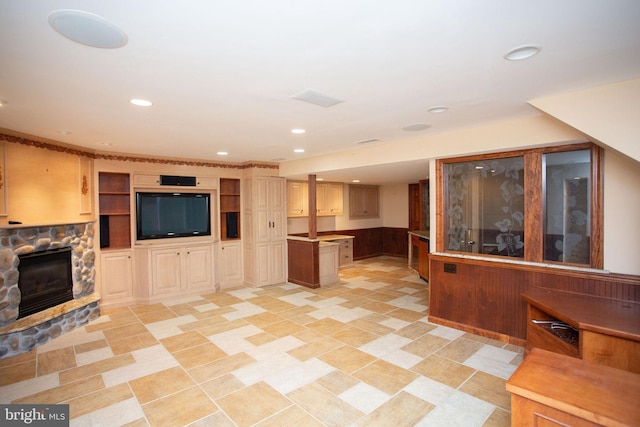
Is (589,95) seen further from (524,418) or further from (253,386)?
(253,386)

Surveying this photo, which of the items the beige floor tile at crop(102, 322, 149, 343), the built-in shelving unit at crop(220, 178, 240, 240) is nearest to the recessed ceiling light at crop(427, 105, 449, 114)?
the beige floor tile at crop(102, 322, 149, 343)

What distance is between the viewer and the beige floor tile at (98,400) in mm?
2551

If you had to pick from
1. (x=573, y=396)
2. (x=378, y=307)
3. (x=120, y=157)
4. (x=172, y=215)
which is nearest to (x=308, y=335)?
(x=378, y=307)

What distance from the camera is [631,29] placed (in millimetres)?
1680

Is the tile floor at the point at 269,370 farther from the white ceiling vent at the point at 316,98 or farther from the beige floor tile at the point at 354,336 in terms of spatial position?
the white ceiling vent at the point at 316,98

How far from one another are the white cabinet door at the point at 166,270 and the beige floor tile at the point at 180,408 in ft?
10.2

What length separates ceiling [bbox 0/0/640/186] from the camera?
4.93ft

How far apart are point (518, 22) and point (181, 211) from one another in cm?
555

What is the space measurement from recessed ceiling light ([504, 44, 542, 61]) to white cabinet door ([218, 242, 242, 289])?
5530 mm

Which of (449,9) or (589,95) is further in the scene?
(589,95)

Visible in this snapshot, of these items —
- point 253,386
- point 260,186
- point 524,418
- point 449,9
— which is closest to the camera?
point 449,9

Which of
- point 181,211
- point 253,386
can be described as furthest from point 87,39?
point 181,211

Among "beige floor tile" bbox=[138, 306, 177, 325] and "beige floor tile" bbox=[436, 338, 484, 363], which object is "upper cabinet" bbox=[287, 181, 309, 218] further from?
"beige floor tile" bbox=[436, 338, 484, 363]

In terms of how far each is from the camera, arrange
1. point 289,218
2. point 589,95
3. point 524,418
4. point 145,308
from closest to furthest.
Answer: point 524,418
point 589,95
point 145,308
point 289,218
